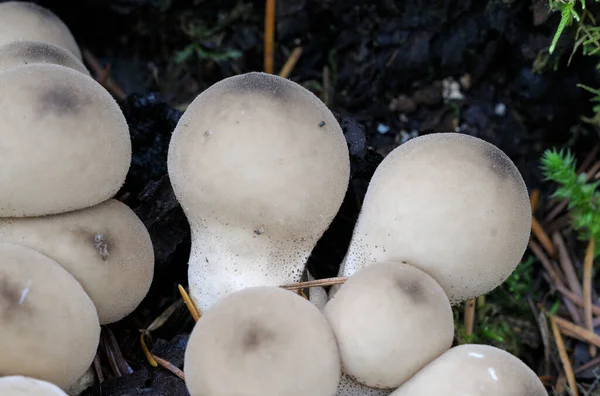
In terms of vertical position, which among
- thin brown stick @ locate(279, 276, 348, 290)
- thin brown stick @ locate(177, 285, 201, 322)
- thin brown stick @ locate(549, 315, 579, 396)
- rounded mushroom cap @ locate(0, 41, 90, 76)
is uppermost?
rounded mushroom cap @ locate(0, 41, 90, 76)

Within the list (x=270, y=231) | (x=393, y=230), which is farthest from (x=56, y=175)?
(x=393, y=230)

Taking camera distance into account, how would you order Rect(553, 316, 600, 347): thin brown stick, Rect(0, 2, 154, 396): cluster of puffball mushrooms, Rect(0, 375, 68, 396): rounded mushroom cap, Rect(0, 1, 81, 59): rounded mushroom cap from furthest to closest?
Rect(553, 316, 600, 347): thin brown stick, Rect(0, 1, 81, 59): rounded mushroom cap, Rect(0, 2, 154, 396): cluster of puffball mushrooms, Rect(0, 375, 68, 396): rounded mushroom cap

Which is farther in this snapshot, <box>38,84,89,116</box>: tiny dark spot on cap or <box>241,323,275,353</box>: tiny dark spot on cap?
<box>38,84,89,116</box>: tiny dark spot on cap

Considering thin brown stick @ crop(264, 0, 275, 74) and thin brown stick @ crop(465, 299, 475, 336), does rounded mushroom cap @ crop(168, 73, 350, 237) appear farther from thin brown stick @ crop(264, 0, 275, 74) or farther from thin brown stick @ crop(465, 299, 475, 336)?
thin brown stick @ crop(264, 0, 275, 74)

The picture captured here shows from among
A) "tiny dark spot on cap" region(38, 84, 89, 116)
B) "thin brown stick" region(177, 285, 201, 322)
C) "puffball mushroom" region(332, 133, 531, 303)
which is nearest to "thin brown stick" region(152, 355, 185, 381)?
"thin brown stick" region(177, 285, 201, 322)

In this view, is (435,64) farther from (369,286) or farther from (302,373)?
(302,373)

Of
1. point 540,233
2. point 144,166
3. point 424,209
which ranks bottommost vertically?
point 540,233

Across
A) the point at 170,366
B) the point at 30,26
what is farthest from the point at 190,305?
the point at 30,26

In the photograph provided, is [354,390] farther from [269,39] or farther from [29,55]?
[269,39]
